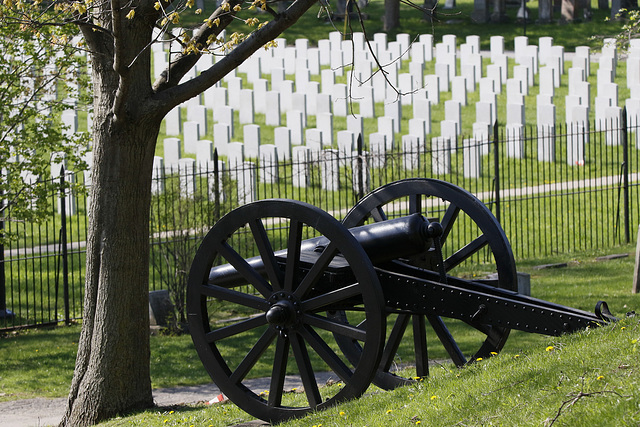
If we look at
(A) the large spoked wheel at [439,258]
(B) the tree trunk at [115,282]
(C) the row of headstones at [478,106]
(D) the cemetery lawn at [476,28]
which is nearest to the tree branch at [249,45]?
(B) the tree trunk at [115,282]

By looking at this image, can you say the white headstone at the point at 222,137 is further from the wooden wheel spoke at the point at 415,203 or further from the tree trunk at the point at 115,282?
the wooden wheel spoke at the point at 415,203

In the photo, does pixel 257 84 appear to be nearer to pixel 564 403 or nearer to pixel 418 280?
pixel 418 280

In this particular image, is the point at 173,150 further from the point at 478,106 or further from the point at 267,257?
the point at 267,257

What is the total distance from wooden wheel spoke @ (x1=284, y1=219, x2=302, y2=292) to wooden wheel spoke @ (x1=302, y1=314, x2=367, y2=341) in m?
0.26

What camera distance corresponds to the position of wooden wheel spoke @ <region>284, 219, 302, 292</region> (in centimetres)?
602

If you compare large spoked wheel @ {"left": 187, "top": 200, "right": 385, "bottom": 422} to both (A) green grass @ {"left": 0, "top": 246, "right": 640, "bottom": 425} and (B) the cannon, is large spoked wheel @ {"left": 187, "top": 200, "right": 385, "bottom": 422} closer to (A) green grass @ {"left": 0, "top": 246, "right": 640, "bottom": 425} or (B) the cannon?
(B) the cannon

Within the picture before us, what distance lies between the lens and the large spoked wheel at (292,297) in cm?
572

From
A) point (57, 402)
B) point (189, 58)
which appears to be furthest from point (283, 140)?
point (189, 58)

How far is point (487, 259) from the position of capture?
15.4m

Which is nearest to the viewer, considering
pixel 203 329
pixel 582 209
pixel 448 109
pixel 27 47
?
pixel 203 329

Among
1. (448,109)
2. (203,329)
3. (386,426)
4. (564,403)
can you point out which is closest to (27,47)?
(203,329)

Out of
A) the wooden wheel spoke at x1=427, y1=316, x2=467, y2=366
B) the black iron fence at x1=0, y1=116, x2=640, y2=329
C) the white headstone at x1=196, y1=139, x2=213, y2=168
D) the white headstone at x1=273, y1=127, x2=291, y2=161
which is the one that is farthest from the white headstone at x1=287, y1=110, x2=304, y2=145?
the wooden wheel spoke at x1=427, y1=316, x2=467, y2=366

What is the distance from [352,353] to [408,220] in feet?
4.59

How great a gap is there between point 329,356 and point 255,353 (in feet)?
2.33
